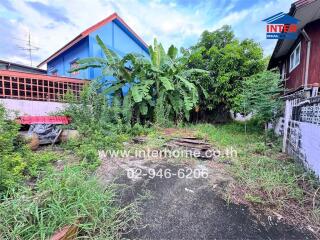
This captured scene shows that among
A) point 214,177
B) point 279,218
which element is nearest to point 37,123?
point 214,177

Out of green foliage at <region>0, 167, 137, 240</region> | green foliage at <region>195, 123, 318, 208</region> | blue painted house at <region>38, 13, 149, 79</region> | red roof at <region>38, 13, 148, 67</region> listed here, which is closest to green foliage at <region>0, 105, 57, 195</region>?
green foliage at <region>0, 167, 137, 240</region>

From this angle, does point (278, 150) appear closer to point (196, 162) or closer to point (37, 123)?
point (196, 162)

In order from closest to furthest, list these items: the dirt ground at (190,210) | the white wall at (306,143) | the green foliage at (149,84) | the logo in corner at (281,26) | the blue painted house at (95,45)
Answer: the dirt ground at (190,210)
the white wall at (306,143)
the logo in corner at (281,26)
the green foliage at (149,84)
the blue painted house at (95,45)

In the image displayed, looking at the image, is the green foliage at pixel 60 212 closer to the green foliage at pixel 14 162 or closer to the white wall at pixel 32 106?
the green foliage at pixel 14 162

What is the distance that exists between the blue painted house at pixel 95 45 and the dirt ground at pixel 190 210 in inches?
246

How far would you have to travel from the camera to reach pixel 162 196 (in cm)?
254

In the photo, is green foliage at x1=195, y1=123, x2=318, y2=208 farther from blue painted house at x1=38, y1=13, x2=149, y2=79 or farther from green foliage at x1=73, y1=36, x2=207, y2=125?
blue painted house at x1=38, y1=13, x2=149, y2=79

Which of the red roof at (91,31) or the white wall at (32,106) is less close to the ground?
the red roof at (91,31)

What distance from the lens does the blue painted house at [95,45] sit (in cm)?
784

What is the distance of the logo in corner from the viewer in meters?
5.59

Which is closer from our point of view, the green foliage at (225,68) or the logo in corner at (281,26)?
the logo in corner at (281,26)

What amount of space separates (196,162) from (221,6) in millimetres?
6736

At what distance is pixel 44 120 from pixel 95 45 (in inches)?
177

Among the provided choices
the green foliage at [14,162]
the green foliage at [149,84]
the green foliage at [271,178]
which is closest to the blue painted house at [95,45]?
the green foliage at [149,84]
